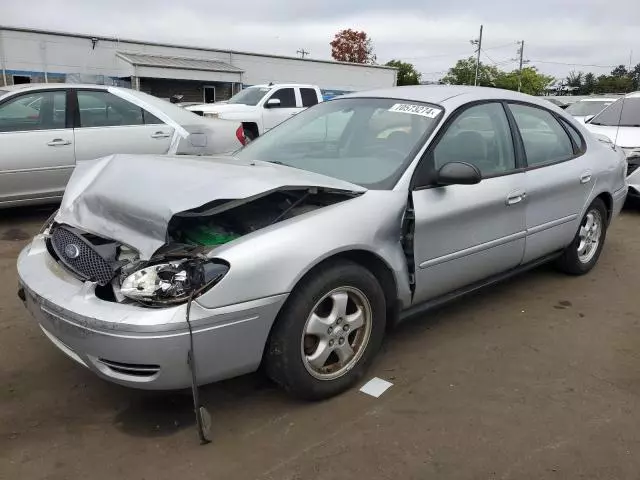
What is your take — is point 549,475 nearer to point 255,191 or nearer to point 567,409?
point 567,409

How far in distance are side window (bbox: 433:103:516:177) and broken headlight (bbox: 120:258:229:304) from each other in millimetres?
1585

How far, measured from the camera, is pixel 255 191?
2652mm

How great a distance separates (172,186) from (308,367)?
3.59 feet

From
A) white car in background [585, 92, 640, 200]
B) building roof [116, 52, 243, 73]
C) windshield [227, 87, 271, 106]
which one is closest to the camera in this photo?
white car in background [585, 92, 640, 200]

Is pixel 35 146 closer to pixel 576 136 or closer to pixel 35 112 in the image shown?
pixel 35 112

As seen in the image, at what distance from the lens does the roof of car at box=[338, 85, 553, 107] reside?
3.68m

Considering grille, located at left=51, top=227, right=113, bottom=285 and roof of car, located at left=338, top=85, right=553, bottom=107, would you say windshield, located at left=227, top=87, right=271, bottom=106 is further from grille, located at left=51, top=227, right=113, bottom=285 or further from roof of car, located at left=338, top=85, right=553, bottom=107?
grille, located at left=51, top=227, right=113, bottom=285

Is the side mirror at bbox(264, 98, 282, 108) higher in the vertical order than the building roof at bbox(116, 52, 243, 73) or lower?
lower

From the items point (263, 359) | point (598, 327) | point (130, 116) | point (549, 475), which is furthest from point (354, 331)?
point (130, 116)

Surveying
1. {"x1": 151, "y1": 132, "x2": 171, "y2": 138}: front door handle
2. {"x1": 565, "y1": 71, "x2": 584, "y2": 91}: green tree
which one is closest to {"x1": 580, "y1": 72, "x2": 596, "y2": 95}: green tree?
{"x1": 565, "y1": 71, "x2": 584, "y2": 91}: green tree

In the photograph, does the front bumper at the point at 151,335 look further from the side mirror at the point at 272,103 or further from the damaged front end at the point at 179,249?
the side mirror at the point at 272,103

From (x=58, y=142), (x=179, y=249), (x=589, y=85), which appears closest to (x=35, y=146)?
(x=58, y=142)

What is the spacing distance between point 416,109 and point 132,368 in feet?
7.51

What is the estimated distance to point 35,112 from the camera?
6078mm
